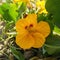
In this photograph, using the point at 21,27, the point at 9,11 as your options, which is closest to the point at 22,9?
the point at 9,11

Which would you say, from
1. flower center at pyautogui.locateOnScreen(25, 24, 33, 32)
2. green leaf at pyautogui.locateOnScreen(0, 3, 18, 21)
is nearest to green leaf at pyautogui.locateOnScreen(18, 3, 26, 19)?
green leaf at pyautogui.locateOnScreen(0, 3, 18, 21)

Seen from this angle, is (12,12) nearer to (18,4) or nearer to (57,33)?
(18,4)

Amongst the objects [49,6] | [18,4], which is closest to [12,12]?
[18,4]

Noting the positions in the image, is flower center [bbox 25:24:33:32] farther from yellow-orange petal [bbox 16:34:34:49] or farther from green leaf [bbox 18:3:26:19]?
green leaf [bbox 18:3:26:19]

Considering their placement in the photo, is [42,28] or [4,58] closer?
[42,28]

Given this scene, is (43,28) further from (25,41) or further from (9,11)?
(9,11)

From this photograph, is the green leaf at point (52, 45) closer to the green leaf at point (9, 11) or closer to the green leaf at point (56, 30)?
the green leaf at point (56, 30)
